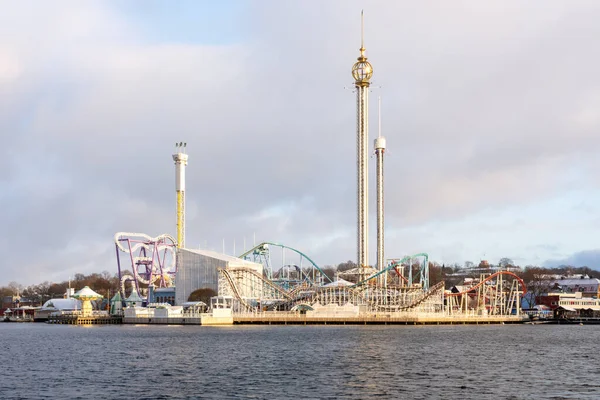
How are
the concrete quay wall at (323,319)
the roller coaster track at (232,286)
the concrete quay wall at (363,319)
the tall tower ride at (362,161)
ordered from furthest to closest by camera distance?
1. the tall tower ride at (362,161)
2. the roller coaster track at (232,286)
3. the concrete quay wall at (323,319)
4. the concrete quay wall at (363,319)

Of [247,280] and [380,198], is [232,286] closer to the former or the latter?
[247,280]

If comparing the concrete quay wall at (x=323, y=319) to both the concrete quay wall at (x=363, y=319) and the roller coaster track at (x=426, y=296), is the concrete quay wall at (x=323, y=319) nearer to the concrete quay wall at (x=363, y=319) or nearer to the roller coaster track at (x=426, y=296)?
the concrete quay wall at (x=363, y=319)

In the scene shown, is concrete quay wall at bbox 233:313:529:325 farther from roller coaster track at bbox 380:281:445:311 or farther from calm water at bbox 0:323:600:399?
calm water at bbox 0:323:600:399

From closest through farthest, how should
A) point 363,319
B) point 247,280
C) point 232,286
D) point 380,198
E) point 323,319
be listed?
point 363,319
point 323,319
point 232,286
point 247,280
point 380,198

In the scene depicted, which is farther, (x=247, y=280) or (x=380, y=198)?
(x=380, y=198)

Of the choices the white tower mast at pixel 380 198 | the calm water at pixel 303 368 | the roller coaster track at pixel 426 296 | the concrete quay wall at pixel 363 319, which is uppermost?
the white tower mast at pixel 380 198

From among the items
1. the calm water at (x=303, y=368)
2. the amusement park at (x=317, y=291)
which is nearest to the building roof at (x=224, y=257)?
the amusement park at (x=317, y=291)

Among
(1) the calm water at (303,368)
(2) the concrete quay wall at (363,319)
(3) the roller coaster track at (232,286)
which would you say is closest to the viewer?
(1) the calm water at (303,368)

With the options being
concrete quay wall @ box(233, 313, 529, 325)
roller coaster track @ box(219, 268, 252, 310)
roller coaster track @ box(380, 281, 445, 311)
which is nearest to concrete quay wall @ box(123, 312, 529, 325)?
concrete quay wall @ box(233, 313, 529, 325)

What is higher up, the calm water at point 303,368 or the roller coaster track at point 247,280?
the roller coaster track at point 247,280

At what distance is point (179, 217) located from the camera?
18112 cm

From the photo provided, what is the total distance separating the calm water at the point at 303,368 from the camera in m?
46.3

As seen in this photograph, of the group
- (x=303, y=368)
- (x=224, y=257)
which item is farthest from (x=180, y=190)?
(x=303, y=368)

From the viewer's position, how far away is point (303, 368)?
5891 cm
